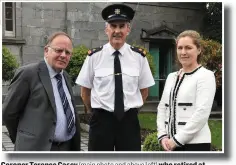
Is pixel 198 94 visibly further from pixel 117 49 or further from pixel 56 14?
pixel 56 14

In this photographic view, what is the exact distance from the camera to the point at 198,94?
6.17ft

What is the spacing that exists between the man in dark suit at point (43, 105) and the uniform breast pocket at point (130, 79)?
0.43 metres

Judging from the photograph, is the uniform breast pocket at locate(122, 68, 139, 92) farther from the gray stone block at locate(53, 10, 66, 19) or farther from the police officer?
the gray stone block at locate(53, 10, 66, 19)

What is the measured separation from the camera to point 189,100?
6.24 feet

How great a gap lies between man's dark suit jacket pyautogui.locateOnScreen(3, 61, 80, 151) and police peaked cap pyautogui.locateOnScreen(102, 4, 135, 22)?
639mm

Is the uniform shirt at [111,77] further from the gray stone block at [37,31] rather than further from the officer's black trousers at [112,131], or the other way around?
the gray stone block at [37,31]

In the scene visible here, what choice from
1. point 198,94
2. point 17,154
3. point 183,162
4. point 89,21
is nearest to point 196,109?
point 198,94

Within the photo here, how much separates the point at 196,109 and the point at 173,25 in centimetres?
405

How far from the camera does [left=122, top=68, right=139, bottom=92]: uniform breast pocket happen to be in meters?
2.32

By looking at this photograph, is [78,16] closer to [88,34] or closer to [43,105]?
[88,34]

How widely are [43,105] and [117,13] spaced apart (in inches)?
33.0

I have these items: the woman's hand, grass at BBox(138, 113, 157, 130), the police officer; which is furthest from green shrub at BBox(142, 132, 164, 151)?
grass at BBox(138, 113, 157, 130)

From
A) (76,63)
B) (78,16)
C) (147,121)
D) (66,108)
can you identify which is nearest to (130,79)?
(66,108)

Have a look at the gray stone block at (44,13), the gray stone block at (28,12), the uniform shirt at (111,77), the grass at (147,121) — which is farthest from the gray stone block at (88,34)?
the uniform shirt at (111,77)
